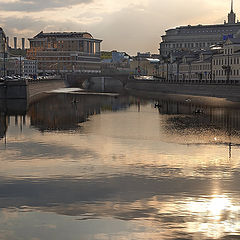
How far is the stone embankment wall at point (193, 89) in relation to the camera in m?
104

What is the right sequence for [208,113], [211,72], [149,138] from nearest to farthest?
[149,138] < [208,113] < [211,72]

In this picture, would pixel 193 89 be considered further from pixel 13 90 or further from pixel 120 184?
pixel 120 184

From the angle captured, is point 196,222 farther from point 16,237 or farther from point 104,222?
point 16,237

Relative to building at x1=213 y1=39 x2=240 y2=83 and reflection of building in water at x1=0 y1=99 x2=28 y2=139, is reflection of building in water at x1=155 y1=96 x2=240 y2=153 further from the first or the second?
building at x1=213 y1=39 x2=240 y2=83

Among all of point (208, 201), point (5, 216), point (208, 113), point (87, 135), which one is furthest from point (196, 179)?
point (208, 113)

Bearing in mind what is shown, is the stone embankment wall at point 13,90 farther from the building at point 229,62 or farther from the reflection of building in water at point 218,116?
the building at point 229,62

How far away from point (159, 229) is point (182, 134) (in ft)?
99.8

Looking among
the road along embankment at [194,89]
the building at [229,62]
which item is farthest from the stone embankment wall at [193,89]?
the building at [229,62]

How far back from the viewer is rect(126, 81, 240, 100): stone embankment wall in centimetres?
10450

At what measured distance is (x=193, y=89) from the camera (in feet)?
420

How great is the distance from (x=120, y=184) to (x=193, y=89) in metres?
101

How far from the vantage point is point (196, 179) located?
31.0 meters

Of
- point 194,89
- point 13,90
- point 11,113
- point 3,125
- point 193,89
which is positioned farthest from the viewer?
point 193,89

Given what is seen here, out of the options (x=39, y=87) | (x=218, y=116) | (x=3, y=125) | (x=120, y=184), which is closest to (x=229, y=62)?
(x=39, y=87)
